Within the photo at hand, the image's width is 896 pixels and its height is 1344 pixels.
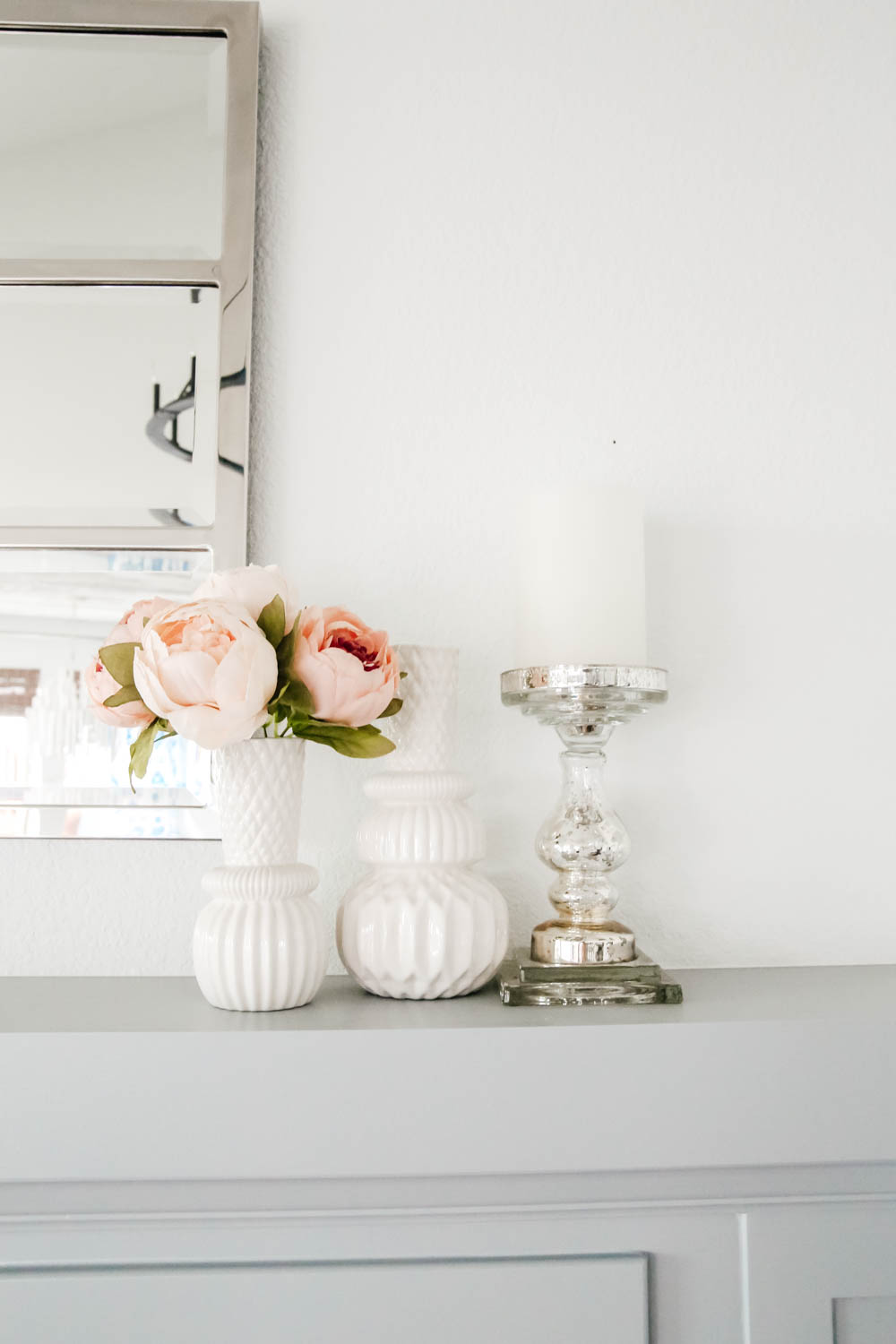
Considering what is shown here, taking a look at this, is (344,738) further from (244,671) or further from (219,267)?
(219,267)

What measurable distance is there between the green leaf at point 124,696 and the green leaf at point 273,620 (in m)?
0.11

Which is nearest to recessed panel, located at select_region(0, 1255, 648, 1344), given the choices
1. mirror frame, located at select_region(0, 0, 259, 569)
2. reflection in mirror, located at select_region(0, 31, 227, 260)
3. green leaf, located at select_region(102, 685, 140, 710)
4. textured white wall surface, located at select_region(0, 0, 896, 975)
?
textured white wall surface, located at select_region(0, 0, 896, 975)

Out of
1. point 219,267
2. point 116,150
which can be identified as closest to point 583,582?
point 219,267

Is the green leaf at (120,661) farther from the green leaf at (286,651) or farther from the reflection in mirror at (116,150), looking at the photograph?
the reflection in mirror at (116,150)

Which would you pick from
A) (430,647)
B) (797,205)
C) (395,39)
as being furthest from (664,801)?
(395,39)

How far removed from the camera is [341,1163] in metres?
0.64

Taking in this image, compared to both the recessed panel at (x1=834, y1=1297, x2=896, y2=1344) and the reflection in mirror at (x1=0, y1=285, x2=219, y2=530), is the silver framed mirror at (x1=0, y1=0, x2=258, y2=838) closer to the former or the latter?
the reflection in mirror at (x1=0, y1=285, x2=219, y2=530)

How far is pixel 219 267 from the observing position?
944mm

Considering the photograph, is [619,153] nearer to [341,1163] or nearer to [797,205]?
[797,205]

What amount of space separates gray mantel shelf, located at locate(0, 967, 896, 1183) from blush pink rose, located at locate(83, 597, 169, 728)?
23cm

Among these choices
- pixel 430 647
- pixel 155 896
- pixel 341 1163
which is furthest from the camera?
pixel 155 896

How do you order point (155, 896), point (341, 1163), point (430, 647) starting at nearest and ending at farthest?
point (341, 1163) < point (430, 647) < point (155, 896)

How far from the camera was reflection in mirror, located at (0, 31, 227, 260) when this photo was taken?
0.95 meters

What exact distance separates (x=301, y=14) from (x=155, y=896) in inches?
37.1
